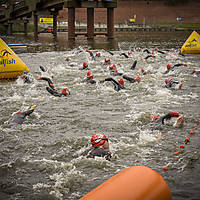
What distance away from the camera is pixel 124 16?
7131 cm

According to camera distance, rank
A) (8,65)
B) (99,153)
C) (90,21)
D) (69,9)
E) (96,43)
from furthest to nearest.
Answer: (90,21) → (69,9) → (96,43) → (8,65) → (99,153)

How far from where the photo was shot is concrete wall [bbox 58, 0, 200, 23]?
231ft

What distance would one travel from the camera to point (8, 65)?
13273 millimetres

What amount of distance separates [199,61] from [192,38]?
327 centimetres

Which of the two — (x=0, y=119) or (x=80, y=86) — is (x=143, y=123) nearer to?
(x=0, y=119)

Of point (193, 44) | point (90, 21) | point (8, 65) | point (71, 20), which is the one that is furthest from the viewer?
point (90, 21)

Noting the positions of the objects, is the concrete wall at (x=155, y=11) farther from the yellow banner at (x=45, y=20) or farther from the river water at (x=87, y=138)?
the river water at (x=87, y=138)

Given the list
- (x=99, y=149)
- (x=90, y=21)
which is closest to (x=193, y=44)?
(x=90, y=21)

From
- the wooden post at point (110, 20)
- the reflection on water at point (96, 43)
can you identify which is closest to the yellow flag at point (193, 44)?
the reflection on water at point (96, 43)

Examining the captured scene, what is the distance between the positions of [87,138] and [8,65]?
769 cm

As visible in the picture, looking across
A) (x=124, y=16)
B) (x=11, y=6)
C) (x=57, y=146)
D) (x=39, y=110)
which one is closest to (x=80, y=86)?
(x=39, y=110)

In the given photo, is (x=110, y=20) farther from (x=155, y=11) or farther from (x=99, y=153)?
(x=155, y=11)

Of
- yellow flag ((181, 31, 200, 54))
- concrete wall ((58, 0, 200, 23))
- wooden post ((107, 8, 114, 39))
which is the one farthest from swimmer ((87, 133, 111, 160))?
concrete wall ((58, 0, 200, 23))

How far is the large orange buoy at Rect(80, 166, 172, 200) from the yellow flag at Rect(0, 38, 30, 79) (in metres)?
10.8
